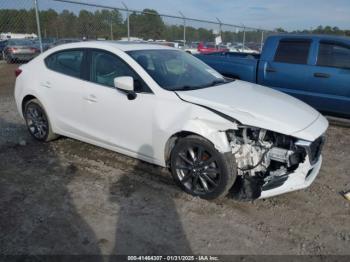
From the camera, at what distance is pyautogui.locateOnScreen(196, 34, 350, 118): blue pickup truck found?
20.1ft

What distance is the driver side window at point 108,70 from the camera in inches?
157

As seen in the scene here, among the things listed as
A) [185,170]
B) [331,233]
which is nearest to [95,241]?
[185,170]

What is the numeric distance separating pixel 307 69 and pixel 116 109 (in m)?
4.07

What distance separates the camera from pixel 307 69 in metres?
6.39

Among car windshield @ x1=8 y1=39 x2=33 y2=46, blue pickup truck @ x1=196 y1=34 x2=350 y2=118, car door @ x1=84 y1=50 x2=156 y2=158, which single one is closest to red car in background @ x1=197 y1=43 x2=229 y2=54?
car windshield @ x1=8 y1=39 x2=33 y2=46

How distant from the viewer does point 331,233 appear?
125 inches

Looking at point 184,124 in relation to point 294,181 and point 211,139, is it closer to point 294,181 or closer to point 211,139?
point 211,139

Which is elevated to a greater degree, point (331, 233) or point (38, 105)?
point (38, 105)

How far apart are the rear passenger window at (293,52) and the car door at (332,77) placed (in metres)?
0.25

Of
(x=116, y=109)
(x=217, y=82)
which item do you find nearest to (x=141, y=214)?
(x=116, y=109)

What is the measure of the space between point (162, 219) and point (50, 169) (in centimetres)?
196

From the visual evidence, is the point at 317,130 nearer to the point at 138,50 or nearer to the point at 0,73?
the point at 138,50

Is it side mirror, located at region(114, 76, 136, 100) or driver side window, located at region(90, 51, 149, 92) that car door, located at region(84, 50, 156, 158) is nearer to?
driver side window, located at region(90, 51, 149, 92)

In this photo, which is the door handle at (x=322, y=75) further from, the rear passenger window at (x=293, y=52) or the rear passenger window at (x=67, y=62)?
the rear passenger window at (x=67, y=62)
